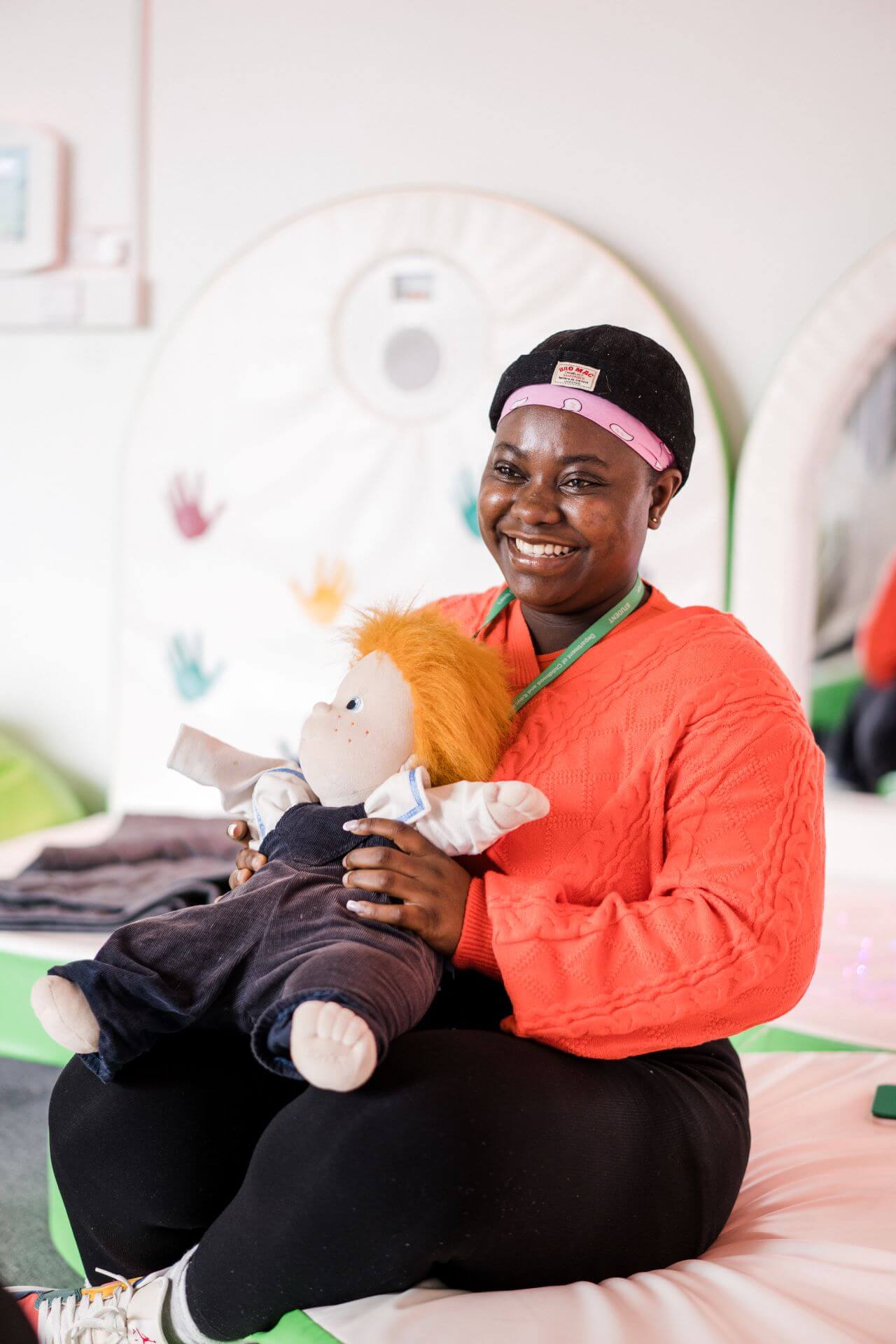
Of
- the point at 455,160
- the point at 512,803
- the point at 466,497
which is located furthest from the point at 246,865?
the point at 455,160

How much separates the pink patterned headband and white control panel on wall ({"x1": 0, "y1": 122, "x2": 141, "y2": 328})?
189 cm

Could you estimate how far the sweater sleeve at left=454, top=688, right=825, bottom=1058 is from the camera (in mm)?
1104

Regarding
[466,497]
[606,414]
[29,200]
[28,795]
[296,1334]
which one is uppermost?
[29,200]

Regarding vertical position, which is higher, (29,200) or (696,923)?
(29,200)

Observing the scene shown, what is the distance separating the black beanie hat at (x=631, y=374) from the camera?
132 cm

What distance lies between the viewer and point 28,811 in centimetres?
284

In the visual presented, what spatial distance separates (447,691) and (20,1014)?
128 cm

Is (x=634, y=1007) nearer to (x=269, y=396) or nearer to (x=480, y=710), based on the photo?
(x=480, y=710)

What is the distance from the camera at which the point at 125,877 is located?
2.35m

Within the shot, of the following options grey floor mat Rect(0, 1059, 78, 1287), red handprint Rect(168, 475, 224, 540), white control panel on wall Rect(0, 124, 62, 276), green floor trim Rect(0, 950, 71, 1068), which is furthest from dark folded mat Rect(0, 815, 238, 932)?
white control panel on wall Rect(0, 124, 62, 276)

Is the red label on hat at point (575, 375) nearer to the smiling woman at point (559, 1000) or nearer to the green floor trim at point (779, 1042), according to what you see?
the smiling woman at point (559, 1000)

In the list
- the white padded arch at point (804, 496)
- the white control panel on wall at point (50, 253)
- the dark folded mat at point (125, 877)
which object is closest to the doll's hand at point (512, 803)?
the dark folded mat at point (125, 877)

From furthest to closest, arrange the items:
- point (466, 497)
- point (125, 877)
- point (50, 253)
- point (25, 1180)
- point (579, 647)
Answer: point (50, 253)
point (466, 497)
point (125, 877)
point (25, 1180)
point (579, 647)

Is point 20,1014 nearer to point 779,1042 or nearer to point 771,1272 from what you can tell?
point 779,1042
